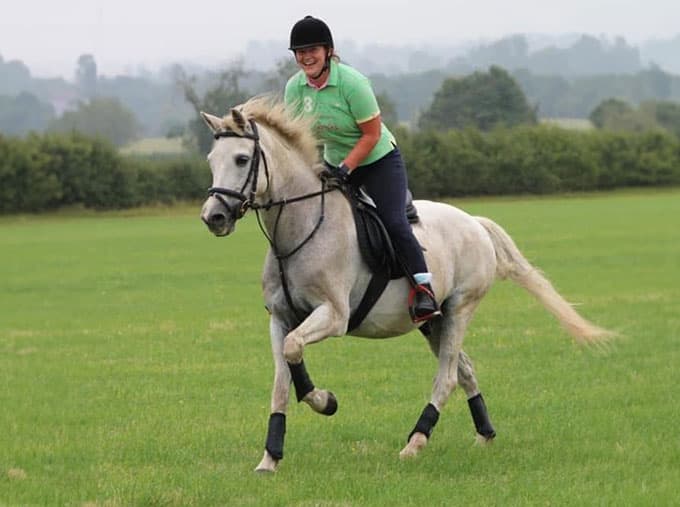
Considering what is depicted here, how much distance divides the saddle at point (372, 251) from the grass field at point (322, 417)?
3.62 feet

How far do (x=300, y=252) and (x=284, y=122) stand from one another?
0.87 m

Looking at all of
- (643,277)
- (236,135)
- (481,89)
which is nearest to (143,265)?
(643,277)

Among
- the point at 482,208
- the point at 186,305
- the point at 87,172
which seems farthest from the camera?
the point at 87,172

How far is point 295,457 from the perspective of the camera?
9125 mm

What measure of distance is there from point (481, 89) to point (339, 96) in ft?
333

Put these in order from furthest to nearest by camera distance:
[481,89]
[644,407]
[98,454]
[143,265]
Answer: [481,89], [143,265], [644,407], [98,454]

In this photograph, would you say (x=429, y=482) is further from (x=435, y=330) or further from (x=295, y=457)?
(x=435, y=330)

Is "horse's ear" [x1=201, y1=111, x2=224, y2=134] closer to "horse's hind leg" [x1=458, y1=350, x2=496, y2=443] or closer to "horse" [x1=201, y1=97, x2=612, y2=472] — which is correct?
"horse" [x1=201, y1=97, x2=612, y2=472]

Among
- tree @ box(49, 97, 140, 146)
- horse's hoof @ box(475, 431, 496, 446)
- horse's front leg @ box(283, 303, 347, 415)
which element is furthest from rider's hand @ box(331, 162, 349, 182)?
tree @ box(49, 97, 140, 146)

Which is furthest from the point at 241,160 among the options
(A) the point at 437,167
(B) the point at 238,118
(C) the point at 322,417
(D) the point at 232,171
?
(A) the point at 437,167

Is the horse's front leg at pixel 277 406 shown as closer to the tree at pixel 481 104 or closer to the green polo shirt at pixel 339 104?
the green polo shirt at pixel 339 104

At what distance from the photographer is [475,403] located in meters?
9.73

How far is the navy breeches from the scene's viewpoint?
8.89m

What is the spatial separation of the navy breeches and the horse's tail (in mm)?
1707
